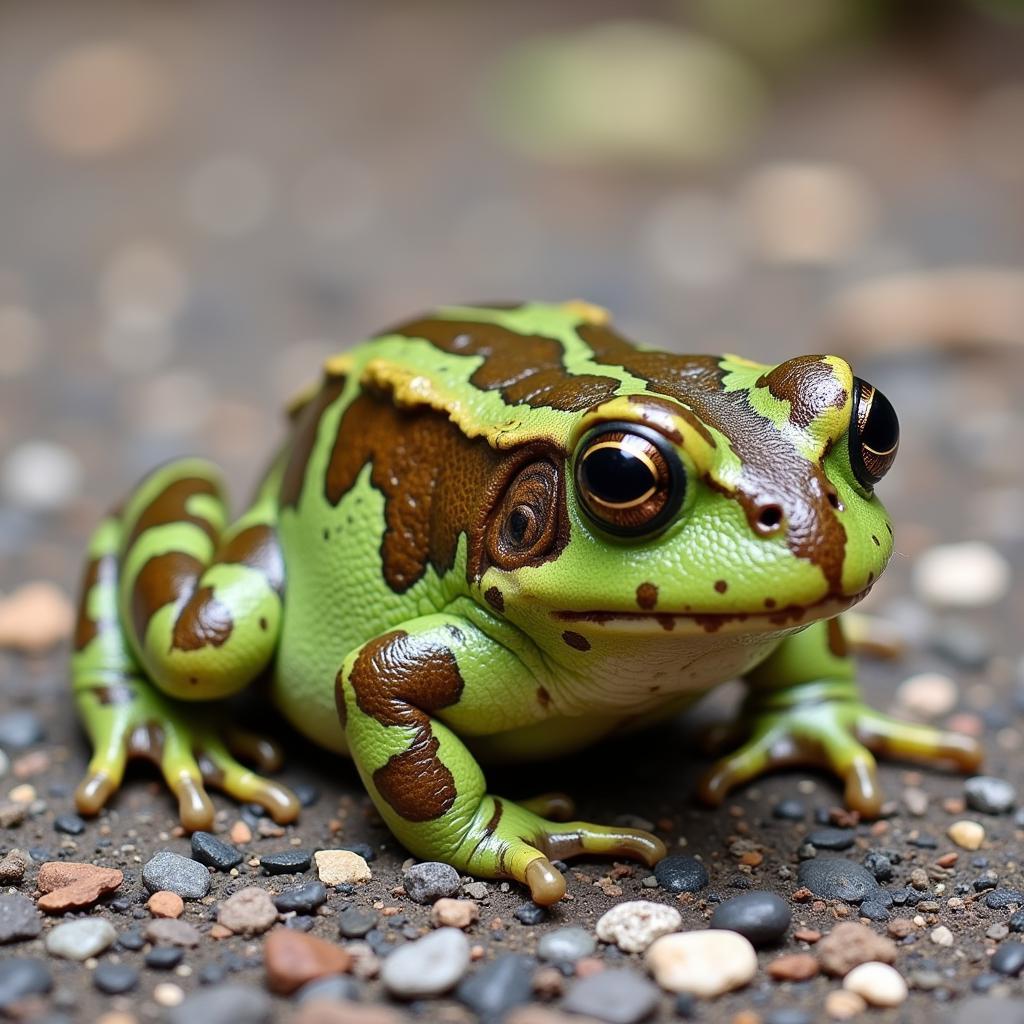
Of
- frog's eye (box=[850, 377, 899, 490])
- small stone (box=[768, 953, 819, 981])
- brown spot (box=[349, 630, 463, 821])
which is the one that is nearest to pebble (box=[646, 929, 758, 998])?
small stone (box=[768, 953, 819, 981])

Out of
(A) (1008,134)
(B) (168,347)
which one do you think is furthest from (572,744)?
(A) (1008,134)

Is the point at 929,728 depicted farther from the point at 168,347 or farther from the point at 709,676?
the point at 168,347

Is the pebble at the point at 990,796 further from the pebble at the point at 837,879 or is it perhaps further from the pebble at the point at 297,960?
the pebble at the point at 297,960

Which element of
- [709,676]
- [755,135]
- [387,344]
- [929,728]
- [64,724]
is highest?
[755,135]

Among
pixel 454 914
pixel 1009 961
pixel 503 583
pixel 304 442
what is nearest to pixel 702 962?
pixel 454 914

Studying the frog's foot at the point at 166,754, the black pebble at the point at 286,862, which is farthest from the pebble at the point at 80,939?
the frog's foot at the point at 166,754

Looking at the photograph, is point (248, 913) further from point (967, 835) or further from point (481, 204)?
point (481, 204)
